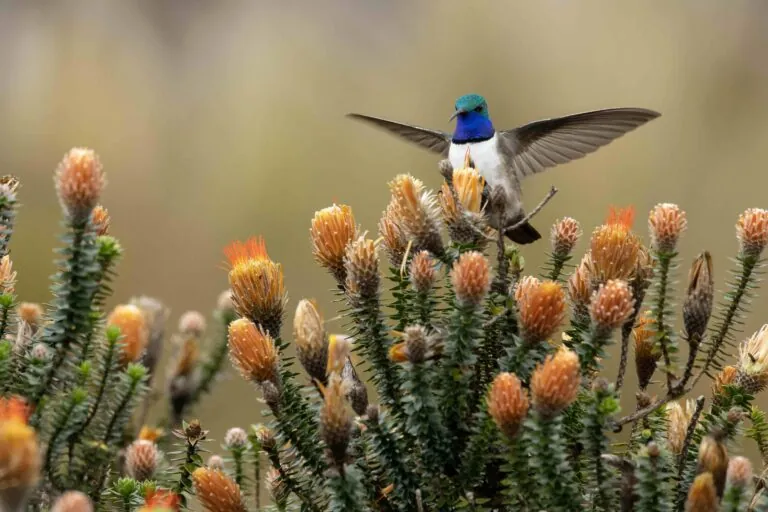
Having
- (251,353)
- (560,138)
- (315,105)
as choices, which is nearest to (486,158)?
(560,138)

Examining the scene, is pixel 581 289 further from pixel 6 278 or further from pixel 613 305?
pixel 6 278

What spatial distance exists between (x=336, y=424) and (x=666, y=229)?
49 centimetres

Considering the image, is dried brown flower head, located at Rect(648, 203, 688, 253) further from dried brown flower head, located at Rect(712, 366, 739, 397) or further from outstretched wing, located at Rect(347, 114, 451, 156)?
outstretched wing, located at Rect(347, 114, 451, 156)

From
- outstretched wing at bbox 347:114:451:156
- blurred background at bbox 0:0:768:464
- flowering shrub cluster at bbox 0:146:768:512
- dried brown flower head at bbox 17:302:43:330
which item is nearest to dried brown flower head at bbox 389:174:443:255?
flowering shrub cluster at bbox 0:146:768:512

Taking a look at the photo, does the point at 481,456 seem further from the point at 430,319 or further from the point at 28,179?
the point at 28,179

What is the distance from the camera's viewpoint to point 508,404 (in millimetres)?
765

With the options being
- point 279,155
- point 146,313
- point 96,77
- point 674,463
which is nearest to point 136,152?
point 96,77

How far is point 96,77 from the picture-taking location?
5.90 metres

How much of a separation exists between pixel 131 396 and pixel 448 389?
0.45m

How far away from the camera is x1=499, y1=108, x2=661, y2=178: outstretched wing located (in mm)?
1951

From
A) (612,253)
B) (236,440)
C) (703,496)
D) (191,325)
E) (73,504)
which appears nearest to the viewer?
(73,504)

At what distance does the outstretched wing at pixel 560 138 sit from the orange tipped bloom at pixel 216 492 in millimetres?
1345

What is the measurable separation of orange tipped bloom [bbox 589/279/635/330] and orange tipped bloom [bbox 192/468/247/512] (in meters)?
0.45

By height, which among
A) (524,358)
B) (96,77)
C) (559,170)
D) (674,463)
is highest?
(96,77)
